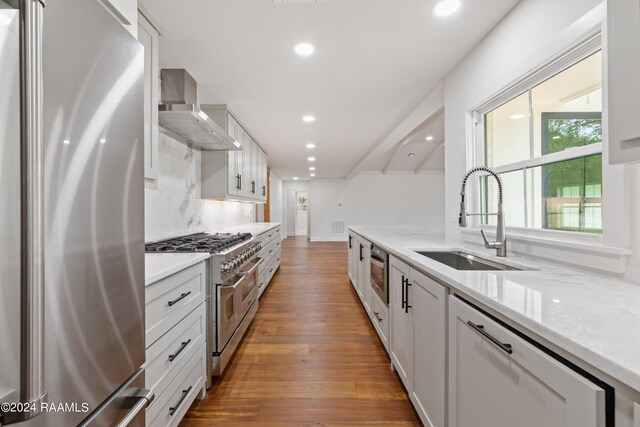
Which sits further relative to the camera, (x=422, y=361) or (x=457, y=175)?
(x=457, y=175)

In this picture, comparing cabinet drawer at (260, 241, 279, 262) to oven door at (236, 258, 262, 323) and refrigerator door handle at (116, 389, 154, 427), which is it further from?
refrigerator door handle at (116, 389, 154, 427)

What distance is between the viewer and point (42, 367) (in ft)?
1.81

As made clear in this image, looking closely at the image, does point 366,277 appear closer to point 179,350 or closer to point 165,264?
point 179,350

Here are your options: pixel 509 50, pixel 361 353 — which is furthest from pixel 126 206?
pixel 509 50

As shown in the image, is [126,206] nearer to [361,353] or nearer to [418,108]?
[361,353]

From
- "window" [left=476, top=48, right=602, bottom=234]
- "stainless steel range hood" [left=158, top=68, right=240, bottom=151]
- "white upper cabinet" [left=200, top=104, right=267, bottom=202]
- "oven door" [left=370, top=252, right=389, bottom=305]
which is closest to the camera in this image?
"window" [left=476, top=48, right=602, bottom=234]

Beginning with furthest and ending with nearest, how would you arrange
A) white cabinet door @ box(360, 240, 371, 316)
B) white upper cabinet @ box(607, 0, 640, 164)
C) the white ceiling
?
white cabinet door @ box(360, 240, 371, 316) → the white ceiling → white upper cabinet @ box(607, 0, 640, 164)

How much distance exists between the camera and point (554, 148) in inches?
61.1

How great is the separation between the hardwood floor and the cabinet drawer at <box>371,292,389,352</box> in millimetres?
146

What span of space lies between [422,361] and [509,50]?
6.37 feet

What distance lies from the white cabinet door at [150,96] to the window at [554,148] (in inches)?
90.3

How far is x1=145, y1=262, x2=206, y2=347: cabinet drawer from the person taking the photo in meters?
1.18

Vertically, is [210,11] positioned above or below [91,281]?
above

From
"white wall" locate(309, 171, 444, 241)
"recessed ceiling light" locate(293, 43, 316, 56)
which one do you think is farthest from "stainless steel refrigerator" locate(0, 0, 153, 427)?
"white wall" locate(309, 171, 444, 241)
